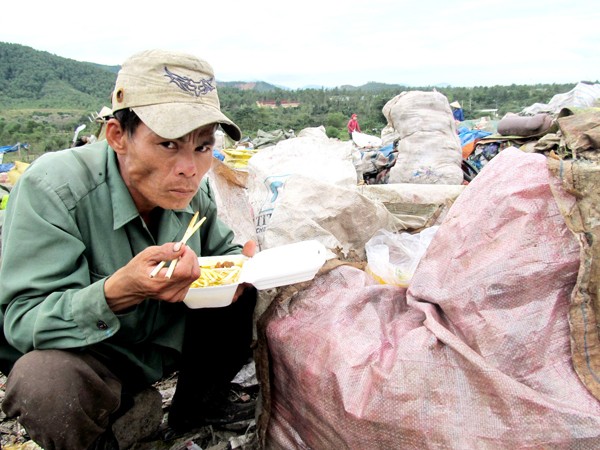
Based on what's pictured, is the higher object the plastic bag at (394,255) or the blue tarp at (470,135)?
the blue tarp at (470,135)

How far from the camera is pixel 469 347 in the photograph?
1.23 metres

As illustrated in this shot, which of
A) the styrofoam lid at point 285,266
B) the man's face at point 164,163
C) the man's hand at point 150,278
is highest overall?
the man's face at point 164,163

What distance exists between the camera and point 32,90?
1694 inches

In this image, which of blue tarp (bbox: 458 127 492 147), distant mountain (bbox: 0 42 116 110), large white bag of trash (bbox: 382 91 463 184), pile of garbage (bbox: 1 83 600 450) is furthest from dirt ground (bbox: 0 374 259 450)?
distant mountain (bbox: 0 42 116 110)

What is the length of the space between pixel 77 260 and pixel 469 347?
106 cm

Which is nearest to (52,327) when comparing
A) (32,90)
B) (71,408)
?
(71,408)

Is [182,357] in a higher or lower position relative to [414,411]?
lower

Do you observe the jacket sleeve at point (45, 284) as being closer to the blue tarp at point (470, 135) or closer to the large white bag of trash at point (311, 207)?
the large white bag of trash at point (311, 207)

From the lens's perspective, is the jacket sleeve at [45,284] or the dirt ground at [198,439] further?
the dirt ground at [198,439]

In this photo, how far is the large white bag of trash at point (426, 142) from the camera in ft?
11.8

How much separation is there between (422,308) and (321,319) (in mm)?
286

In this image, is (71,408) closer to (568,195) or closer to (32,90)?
(568,195)

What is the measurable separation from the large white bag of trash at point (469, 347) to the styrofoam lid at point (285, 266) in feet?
0.42

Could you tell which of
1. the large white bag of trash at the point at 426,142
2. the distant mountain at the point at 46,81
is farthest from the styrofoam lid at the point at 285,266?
the distant mountain at the point at 46,81
